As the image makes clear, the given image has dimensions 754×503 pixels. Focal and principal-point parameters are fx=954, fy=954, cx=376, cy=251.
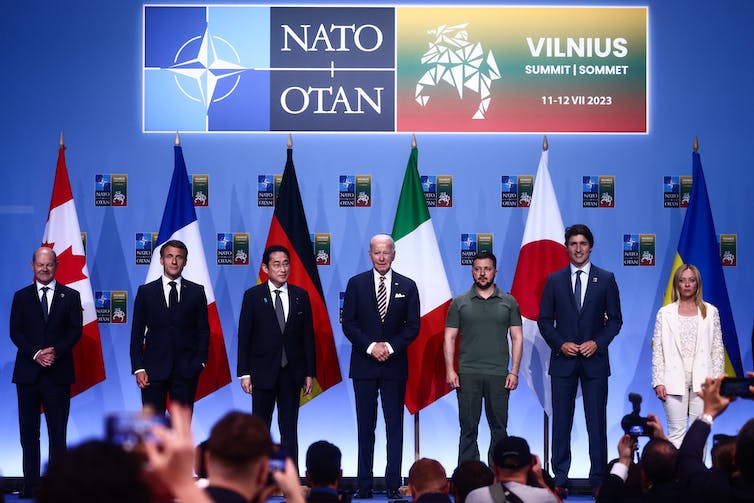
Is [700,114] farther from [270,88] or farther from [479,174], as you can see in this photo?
[270,88]

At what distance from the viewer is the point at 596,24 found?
7.55 m

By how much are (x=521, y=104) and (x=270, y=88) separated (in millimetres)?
1984

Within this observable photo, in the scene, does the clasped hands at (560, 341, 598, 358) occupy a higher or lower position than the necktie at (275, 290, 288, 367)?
lower

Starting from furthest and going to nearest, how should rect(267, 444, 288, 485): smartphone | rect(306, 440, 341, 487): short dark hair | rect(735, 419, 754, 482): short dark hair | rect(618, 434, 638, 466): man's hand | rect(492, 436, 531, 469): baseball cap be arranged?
rect(492, 436, 531, 469): baseball cap
rect(618, 434, 638, 466): man's hand
rect(306, 440, 341, 487): short dark hair
rect(735, 419, 754, 482): short dark hair
rect(267, 444, 288, 485): smartphone

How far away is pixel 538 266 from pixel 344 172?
1.70 metres

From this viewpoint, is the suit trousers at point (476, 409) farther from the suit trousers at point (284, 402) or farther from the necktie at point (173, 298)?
the necktie at point (173, 298)

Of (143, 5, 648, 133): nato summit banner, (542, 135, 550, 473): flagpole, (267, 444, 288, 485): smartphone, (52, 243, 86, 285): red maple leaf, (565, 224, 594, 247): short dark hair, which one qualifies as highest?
(143, 5, 648, 133): nato summit banner

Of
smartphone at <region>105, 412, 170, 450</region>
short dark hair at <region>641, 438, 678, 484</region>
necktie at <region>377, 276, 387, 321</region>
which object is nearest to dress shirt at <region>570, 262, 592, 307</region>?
necktie at <region>377, 276, 387, 321</region>

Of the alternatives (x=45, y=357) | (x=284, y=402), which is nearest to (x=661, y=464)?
(x=284, y=402)

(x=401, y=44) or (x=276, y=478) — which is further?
(x=401, y=44)

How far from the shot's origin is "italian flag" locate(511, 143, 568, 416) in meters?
6.93

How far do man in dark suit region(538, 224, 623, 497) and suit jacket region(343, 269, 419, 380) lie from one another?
911mm

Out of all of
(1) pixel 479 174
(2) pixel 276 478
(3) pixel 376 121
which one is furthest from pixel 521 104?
(2) pixel 276 478

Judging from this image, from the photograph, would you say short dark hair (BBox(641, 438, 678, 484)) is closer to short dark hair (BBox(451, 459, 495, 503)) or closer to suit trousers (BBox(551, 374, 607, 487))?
short dark hair (BBox(451, 459, 495, 503))
